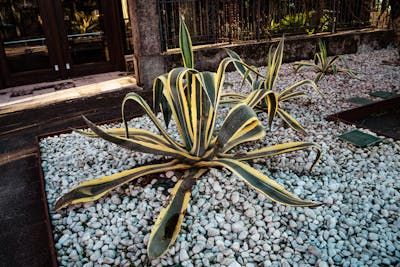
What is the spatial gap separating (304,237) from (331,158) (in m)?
0.88

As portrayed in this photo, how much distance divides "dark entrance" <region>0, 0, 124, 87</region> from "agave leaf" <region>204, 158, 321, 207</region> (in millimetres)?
4367

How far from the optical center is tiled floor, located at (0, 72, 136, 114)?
13.8 ft

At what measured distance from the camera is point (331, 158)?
2340mm

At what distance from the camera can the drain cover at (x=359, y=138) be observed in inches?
99.5

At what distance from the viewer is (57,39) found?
522 cm

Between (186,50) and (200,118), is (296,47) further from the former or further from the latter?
(200,118)

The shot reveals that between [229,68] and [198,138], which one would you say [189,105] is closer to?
[198,138]

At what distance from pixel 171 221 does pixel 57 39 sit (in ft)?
15.1

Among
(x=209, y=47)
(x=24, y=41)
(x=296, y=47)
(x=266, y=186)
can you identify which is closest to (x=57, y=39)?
(x=24, y=41)

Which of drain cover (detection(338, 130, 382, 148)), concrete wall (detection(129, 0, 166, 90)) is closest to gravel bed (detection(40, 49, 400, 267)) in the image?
drain cover (detection(338, 130, 382, 148))

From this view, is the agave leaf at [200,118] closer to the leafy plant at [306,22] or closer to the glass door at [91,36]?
the glass door at [91,36]

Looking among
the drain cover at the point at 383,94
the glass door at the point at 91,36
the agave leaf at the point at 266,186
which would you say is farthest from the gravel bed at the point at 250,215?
the glass door at the point at 91,36

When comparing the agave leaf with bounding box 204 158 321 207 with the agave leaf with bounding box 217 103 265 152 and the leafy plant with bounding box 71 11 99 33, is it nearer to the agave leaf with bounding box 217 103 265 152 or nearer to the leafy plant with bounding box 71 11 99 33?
the agave leaf with bounding box 217 103 265 152

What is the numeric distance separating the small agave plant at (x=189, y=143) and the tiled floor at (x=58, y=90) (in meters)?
2.46
